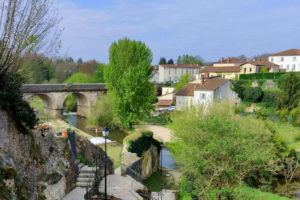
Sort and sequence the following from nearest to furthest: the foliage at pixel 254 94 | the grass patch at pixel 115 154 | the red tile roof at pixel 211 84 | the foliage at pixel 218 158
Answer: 1. the foliage at pixel 218 158
2. the grass patch at pixel 115 154
3. the red tile roof at pixel 211 84
4. the foliage at pixel 254 94

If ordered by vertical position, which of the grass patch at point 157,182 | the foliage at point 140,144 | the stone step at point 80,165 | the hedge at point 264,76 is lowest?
the grass patch at point 157,182

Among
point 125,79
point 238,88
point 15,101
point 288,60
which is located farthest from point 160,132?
point 288,60

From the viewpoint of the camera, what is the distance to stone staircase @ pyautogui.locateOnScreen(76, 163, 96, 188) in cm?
1051

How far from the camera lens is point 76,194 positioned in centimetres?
976

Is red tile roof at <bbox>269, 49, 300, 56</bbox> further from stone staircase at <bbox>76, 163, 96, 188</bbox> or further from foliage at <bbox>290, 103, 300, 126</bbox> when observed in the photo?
stone staircase at <bbox>76, 163, 96, 188</bbox>

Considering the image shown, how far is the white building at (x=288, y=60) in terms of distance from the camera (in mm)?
59469

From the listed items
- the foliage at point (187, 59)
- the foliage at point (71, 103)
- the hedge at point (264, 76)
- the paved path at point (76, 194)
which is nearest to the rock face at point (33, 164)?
the paved path at point (76, 194)

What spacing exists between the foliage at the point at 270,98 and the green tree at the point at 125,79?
68.7ft

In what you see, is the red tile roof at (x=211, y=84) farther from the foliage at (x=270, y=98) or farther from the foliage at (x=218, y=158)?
the foliage at (x=218, y=158)

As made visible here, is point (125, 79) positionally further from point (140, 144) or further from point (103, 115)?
point (140, 144)

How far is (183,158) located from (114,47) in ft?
72.3

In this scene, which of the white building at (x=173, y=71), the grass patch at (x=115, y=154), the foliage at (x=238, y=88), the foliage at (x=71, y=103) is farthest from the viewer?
the white building at (x=173, y=71)

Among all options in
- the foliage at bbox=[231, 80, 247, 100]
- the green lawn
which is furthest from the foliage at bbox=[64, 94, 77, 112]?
the green lawn

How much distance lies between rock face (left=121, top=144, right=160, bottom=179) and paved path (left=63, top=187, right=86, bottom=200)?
16.4 ft
